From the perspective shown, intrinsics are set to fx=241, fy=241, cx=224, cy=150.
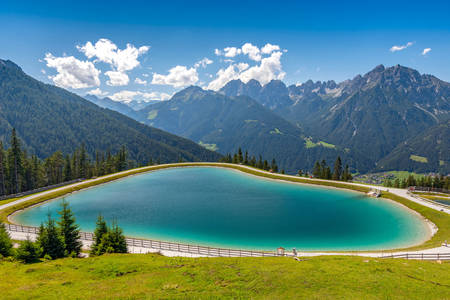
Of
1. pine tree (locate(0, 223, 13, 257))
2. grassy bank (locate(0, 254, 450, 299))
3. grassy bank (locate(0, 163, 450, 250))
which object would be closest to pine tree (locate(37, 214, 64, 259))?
grassy bank (locate(0, 254, 450, 299))

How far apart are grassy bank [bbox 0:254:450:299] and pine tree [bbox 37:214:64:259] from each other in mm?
2603

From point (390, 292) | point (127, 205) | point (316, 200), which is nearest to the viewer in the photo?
point (390, 292)

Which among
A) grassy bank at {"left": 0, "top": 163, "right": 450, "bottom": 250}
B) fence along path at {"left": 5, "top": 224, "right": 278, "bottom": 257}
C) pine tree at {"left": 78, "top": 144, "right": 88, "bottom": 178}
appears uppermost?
pine tree at {"left": 78, "top": 144, "right": 88, "bottom": 178}

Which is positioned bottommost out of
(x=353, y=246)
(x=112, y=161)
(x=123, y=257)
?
(x=353, y=246)

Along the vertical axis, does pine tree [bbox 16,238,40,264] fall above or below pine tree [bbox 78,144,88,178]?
below

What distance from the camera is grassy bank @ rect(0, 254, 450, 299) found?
1972cm

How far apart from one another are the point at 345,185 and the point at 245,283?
73.9 meters

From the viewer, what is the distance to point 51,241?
2873 cm

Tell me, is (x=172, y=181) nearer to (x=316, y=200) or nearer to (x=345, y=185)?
(x=316, y=200)

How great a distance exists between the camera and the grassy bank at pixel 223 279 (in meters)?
19.7

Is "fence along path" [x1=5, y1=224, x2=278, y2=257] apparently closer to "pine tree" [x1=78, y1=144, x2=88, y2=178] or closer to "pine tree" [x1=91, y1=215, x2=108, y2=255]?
"pine tree" [x1=91, y1=215, x2=108, y2=255]

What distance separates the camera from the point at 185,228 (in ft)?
151

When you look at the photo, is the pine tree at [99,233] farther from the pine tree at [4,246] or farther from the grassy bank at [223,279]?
the pine tree at [4,246]

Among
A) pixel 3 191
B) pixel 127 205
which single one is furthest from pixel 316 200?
pixel 3 191
